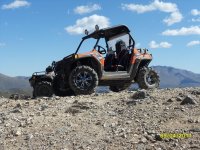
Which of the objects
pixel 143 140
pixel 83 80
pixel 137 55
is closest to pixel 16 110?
pixel 143 140

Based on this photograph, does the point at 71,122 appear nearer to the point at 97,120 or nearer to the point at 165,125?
the point at 97,120

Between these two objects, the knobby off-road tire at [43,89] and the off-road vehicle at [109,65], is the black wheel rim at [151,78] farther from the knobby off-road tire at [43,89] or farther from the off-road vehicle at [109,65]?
the knobby off-road tire at [43,89]

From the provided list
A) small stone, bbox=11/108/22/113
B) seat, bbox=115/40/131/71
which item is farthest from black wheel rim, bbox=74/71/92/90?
small stone, bbox=11/108/22/113

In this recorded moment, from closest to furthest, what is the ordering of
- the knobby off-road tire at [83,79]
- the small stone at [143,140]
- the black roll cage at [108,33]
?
the small stone at [143,140] → the knobby off-road tire at [83,79] → the black roll cage at [108,33]

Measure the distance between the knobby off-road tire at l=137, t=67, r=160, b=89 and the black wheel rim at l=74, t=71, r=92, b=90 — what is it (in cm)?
235

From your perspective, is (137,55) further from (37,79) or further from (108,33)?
(37,79)

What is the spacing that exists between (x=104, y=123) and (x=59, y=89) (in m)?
6.75

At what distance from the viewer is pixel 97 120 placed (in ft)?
28.8

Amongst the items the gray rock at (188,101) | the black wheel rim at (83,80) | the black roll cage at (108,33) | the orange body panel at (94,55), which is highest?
the black roll cage at (108,33)

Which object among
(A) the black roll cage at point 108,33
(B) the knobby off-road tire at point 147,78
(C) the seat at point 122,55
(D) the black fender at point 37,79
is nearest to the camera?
(A) the black roll cage at point 108,33

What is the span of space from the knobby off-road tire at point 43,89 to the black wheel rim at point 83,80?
1831 mm

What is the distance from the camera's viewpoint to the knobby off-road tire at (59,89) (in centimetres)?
1495

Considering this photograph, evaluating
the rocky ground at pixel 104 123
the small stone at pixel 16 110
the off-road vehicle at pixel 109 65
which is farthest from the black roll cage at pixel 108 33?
the small stone at pixel 16 110

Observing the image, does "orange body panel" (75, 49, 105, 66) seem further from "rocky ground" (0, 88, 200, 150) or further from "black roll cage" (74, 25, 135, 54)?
"rocky ground" (0, 88, 200, 150)
